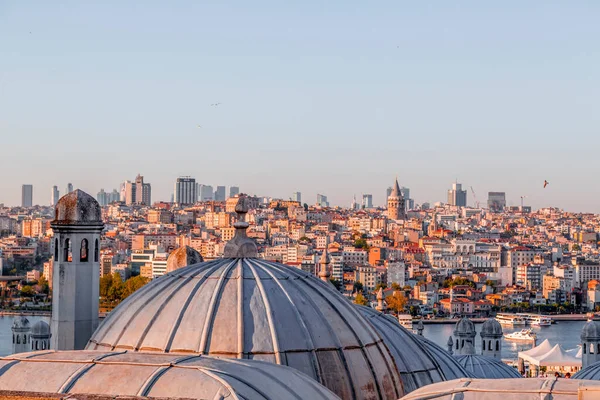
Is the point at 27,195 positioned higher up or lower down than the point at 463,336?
higher up

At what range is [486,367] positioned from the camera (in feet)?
25.4

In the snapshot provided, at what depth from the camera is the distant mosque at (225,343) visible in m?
2.92

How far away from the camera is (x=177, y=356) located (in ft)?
10.3

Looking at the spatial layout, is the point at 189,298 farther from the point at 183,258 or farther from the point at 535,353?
the point at 535,353

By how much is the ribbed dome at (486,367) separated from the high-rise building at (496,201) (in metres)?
116

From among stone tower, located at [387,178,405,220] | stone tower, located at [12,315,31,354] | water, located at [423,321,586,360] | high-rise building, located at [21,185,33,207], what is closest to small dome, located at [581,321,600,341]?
stone tower, located at [12,315,31,354]

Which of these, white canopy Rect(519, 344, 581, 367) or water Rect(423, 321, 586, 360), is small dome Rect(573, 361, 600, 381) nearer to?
white canopy Rect(519, 344, 581, 367)

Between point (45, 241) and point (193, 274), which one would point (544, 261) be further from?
point (193, 274)

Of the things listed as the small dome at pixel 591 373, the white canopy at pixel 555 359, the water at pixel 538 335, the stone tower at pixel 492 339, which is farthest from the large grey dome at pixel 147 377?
the water at pixel 538 335

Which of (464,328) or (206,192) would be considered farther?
(206,192)

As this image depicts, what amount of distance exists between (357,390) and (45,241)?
214 feet

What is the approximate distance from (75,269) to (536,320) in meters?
40.5

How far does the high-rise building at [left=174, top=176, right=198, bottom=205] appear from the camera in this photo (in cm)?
11112

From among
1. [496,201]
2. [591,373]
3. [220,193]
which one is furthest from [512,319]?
[220,193]
